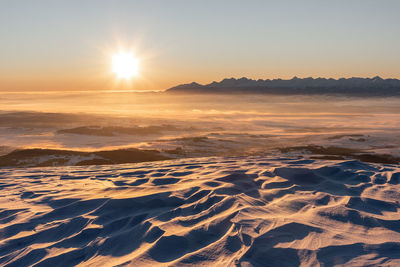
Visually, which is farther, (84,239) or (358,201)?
(358,201)

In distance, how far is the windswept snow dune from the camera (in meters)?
2.60

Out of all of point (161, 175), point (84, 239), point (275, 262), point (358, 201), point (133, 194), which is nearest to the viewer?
point (275, 262)

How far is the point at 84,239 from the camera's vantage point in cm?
304

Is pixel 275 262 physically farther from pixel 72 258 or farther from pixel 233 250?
Answer: pixel 72 258

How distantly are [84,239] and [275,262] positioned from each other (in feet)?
6.15

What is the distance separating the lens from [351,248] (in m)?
2.63

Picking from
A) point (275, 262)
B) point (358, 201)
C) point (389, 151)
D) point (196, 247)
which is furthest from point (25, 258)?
point (389, 151)

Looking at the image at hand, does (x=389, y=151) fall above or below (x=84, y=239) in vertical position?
below

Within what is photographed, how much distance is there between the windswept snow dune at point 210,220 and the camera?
260 centimetres

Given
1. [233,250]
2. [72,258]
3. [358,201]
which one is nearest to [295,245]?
[233,250]

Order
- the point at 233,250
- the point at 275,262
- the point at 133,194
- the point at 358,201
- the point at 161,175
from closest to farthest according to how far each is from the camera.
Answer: the point at 275,262
the point at 233,250
the point at 358,201
the point at 133,194
the point at 161,175

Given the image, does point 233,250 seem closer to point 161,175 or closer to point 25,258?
point 25,258

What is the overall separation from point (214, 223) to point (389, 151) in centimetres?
1351

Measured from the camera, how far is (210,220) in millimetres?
3268
